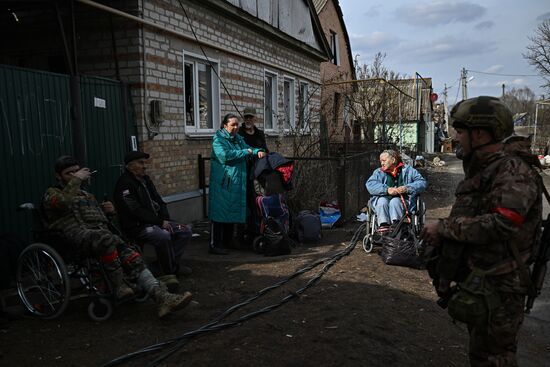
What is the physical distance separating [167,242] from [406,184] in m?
3.09

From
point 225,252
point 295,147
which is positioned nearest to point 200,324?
point 225,252

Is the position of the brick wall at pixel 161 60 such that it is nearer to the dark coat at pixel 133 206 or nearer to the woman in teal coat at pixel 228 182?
the woman in teal coat at pixel 228 182

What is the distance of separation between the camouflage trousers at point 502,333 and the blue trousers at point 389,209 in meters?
3.62

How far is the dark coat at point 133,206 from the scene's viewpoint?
4633mm

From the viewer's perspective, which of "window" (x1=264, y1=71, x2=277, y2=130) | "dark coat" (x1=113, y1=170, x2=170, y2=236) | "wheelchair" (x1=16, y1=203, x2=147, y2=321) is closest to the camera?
"wheelchair" (x1=16, y1=203, x2=147, y2=321)

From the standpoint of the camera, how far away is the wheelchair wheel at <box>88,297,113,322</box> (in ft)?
12.8

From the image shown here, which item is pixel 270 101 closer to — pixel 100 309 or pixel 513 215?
pixel 100 309

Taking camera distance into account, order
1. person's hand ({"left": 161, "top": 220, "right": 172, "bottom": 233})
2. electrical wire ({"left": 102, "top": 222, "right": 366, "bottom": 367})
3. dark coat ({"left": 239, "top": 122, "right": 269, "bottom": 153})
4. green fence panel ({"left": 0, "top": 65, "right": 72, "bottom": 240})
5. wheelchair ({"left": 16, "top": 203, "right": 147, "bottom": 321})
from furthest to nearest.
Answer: dark coat ({"left": 239, "top": 122, "right": 269, "bottom": 153})
green fence panel ({"left": 0, "top": 65, "right": 72, "bottom": 240})
person's hand ({"left": 161, "top": 220, "right": 172, "bottom": 233})
wheelchair ({"left": 16, "top": 203, "right": 147, "bottom": 321})
electrical wire ({"left": 102, "top": 222, "right": 366, "bottom": 367})

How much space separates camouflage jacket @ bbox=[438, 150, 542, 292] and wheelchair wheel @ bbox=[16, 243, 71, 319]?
2.93 metres

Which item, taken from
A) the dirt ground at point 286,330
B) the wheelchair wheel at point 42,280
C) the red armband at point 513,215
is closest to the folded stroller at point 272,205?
the dirt ground at point 286,330

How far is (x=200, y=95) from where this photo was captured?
9148 mm

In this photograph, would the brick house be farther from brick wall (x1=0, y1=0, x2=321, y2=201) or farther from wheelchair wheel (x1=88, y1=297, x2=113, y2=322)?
wheelchair wheel (x1=88, y1=297, x2=113, y2=322)

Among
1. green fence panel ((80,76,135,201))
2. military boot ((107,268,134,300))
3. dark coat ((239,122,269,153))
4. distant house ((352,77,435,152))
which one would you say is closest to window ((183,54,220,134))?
green fence panel ((80,76,135,201))

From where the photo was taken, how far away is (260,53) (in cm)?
1128
